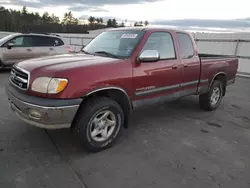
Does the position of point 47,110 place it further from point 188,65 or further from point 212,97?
point 212,97

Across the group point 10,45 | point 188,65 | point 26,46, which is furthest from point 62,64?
point 26,46

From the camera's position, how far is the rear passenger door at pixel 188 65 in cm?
435

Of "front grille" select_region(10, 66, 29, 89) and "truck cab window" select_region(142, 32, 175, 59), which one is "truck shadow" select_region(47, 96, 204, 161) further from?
"truck cab window" select_region(142, 32, 175, 59)

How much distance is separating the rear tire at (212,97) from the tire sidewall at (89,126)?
9.08 ft

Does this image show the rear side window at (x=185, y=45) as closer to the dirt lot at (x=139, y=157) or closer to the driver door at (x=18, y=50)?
the dirt lot at (x=139, y=157)

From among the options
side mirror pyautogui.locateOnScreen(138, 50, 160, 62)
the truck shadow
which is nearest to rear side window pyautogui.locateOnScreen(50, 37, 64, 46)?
the truck shadow

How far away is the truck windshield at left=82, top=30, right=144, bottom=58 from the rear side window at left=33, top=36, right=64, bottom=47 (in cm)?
656

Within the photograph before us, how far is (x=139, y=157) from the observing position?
3156mm

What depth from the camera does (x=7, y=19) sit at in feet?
144

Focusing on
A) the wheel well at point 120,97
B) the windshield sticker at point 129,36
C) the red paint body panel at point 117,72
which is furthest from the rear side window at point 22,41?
the wheel well at point 120,97

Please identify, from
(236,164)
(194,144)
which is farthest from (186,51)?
(236,164)

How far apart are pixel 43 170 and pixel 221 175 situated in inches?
89.9

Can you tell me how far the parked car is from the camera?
9086 mm

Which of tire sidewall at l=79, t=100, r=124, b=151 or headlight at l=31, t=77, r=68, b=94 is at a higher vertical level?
headlight at l=31, t=77, r=68, b=94
